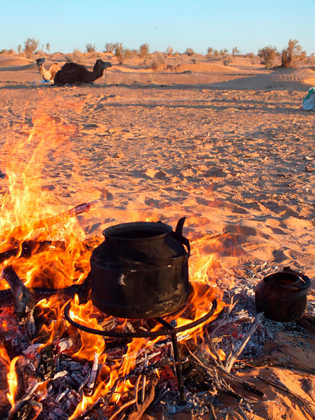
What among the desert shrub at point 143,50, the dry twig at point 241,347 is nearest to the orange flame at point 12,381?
the dry twig at point 241,347

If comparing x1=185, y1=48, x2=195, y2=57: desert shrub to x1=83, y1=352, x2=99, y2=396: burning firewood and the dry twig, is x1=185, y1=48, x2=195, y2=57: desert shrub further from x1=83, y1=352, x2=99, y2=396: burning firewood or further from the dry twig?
x1=83, y1=352, x2=99, y2=396: burning firewood

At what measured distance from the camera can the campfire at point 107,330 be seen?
228 centimetres

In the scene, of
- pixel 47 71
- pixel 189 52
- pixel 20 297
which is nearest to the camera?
pixel 20 297

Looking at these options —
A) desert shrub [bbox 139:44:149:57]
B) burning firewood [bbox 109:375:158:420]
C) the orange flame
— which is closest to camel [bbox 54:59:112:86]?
the orange flame

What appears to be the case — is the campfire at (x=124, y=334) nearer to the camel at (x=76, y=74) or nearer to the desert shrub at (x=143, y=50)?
the camel at (x=76, y=74)

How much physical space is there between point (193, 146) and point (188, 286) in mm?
6540

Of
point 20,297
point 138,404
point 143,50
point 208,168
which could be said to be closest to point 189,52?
point 143,50

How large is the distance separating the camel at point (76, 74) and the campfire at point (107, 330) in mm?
15387

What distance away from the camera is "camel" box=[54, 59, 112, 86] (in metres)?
17.1

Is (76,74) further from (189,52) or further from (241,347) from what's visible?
(189,52)

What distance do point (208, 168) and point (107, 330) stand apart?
5.10 m

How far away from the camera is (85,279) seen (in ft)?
10.6

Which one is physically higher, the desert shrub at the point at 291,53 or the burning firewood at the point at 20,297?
the desert shrub at the point at 291,53

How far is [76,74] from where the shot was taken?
17.2m
